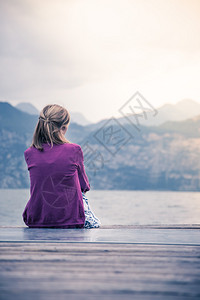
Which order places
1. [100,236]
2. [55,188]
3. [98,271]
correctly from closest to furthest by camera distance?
[98,271] < [100,236] < [55,188]

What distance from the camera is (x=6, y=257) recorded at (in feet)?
6.73

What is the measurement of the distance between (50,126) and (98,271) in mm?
1430

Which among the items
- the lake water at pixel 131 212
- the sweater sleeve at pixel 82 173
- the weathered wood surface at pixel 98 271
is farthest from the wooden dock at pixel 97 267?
the lake water at pixel 131 212

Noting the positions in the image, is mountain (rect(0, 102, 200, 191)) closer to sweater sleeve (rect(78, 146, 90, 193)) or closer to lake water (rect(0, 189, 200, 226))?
lake water (rect(0, 189, 200, 226))

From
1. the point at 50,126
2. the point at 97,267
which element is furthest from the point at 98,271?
the point at 50,126

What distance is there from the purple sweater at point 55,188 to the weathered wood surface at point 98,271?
1.86 ft

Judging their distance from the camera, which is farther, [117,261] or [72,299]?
[117,261]

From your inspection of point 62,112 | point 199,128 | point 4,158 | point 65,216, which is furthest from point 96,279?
point 199,128

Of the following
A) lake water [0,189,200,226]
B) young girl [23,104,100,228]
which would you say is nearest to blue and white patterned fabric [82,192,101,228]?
young girl [23,104,100,228]

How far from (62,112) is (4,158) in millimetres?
144263

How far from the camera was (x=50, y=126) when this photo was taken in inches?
117

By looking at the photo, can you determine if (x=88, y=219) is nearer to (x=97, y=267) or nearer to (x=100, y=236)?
(x=100, y=236)

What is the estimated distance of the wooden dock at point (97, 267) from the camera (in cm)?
157

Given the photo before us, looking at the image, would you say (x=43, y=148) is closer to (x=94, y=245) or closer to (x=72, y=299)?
(x=94, y=245)
